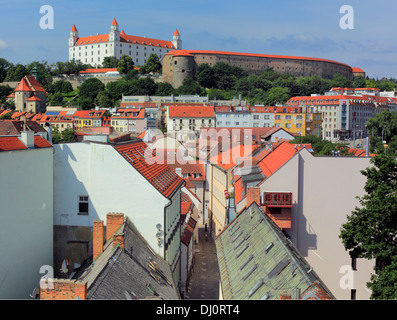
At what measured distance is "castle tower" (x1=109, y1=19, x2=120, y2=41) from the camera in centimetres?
14675

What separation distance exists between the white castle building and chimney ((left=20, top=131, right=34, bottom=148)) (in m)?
136

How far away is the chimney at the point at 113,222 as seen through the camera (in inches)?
605

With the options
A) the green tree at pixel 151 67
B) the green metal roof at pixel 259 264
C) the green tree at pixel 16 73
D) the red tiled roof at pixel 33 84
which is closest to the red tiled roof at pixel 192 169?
the green metal roof at pixel 259 264

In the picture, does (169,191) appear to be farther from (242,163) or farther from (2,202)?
(242,163)

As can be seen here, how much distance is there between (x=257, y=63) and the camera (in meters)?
146

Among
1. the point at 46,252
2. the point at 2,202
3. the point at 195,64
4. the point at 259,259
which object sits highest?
the point at 195,64

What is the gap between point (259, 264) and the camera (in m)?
11.6

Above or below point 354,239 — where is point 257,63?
above

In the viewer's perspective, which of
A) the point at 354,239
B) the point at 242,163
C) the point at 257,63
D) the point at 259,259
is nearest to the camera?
the point at 259,259

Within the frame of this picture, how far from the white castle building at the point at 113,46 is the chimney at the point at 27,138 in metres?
136

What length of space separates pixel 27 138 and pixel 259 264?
8171 millimetres

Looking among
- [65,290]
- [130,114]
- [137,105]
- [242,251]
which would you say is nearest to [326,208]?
[242,251]
